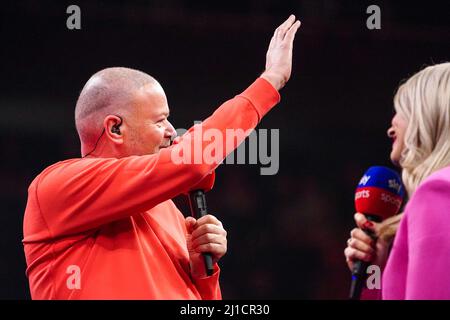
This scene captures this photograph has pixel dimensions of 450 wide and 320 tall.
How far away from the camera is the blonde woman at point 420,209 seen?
3.84ft

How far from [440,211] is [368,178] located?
30 centimetres

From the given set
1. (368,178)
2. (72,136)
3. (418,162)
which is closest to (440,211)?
(418,162)

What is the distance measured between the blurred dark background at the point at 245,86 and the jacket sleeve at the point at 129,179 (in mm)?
1655

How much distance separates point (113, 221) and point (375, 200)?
1.72 feet

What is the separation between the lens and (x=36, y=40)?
3.17 m

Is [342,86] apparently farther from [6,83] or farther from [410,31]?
[6,83]

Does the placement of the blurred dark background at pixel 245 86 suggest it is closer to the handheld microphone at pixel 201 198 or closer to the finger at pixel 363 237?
the handheld microphone at pixel 201 198

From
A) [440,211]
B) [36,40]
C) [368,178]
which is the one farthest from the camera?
[36,40]

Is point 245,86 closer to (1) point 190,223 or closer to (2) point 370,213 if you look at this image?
(1) point 190,223

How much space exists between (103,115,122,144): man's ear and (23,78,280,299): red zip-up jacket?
0.31 feet

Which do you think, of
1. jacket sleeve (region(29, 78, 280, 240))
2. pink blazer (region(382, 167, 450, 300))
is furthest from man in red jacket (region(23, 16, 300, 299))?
pink blazer (region(382, 167, 450, 300))

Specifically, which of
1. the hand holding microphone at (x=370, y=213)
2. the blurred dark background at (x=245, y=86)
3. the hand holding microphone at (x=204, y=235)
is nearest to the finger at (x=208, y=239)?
the hand holding microphone at (x=204, y=235)

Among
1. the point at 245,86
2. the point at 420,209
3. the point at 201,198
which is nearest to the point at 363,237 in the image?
the point at 420,209

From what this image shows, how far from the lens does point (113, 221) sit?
1505 millimetres
